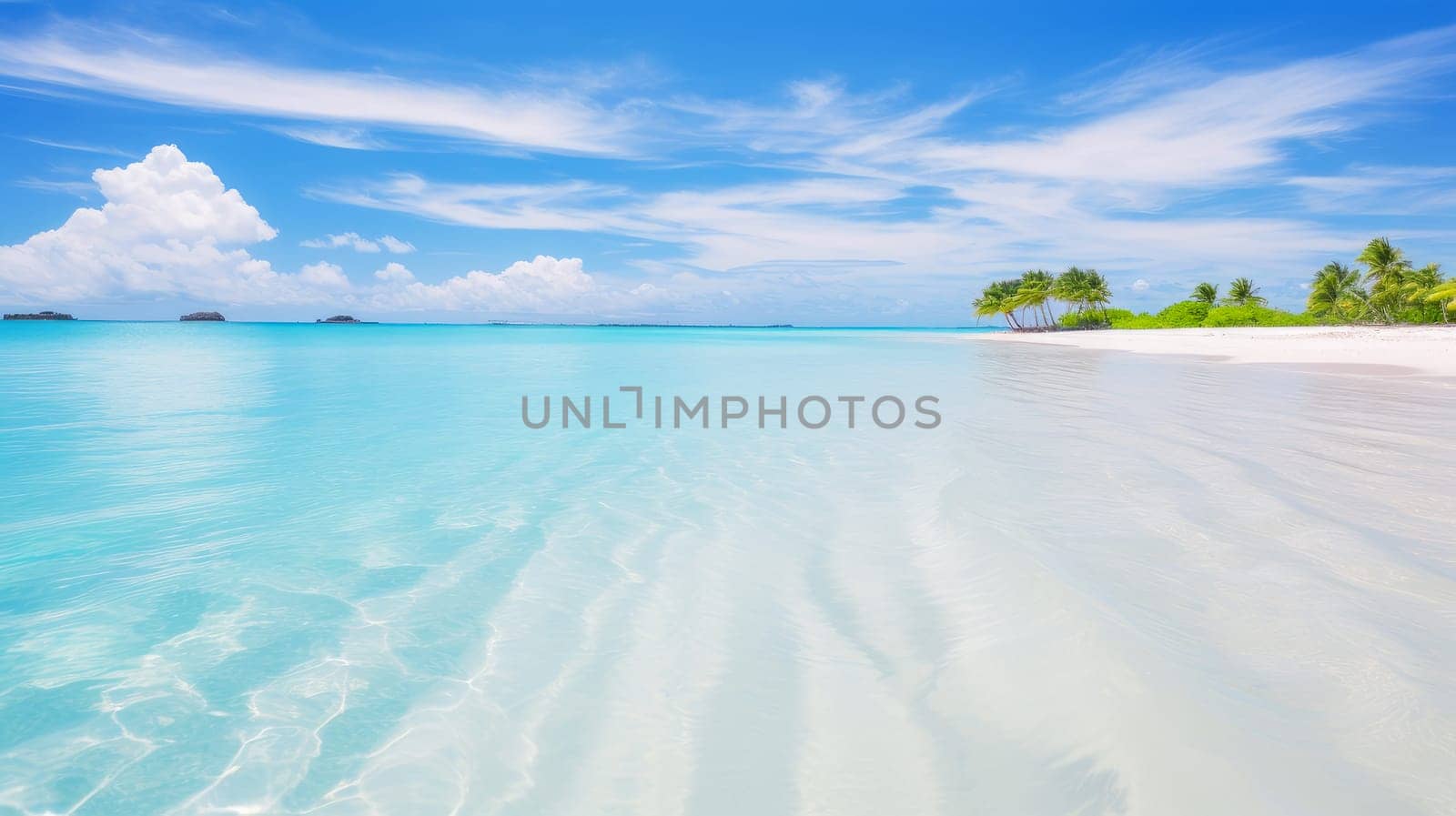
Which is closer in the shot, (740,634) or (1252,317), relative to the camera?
(740,634)

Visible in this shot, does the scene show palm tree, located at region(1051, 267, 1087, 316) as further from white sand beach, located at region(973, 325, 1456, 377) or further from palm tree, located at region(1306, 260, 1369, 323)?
white sand beach, located at region(973, 325, 1456, 377)

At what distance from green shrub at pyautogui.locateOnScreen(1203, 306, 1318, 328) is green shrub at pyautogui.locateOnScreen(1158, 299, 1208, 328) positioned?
2.72m

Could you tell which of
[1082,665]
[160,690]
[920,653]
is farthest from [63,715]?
[1082,665]

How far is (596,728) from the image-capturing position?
253 centimetres

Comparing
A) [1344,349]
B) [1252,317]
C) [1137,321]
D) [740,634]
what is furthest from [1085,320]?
[740,634]

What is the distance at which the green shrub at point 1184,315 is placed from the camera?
57875 millimetres

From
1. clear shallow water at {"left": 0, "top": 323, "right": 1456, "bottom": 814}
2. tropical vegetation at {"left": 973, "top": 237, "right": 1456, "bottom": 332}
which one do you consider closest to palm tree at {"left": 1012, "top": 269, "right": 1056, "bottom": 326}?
tropical vegetation at {"left": 973, "top": 237, "right": 1456, "bottom": 332}

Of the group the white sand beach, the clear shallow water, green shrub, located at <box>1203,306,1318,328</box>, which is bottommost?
the clear shallow water

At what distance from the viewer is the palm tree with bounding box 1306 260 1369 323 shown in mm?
45531

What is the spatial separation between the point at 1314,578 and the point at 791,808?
10.8 feet

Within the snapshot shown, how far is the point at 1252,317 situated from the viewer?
→ 169 ft

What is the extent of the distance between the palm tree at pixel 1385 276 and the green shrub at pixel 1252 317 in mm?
4687

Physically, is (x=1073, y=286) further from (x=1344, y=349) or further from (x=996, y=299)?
(x=1344, y=349)

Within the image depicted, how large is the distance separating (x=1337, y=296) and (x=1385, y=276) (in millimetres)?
4783
